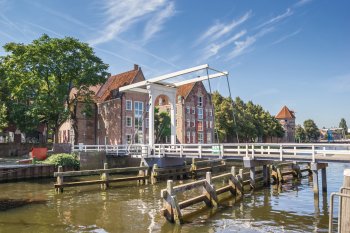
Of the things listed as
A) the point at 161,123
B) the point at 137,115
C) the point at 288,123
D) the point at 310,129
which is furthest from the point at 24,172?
the point at 310,129

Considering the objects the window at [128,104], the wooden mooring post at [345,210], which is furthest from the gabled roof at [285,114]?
the wooden mooring post at [345,210]

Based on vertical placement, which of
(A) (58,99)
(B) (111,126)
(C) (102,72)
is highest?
(C) (102,72)

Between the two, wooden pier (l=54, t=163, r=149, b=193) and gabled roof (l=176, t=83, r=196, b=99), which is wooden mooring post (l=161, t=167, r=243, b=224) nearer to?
wooden pier (l=54, t=163, r=149, b=193)

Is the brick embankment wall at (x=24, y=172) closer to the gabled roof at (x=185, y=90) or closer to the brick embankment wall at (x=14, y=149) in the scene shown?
the brick embankment wall at (x=14, y=149)

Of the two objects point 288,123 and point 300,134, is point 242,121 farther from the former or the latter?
point 300,134

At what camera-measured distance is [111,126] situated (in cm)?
4056

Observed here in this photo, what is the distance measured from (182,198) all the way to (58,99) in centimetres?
2238

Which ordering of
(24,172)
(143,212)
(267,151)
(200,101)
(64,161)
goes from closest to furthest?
(143,212)
(267,151)
(24,172)
(64,161)
(200,101)

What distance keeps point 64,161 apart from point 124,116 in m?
12.7

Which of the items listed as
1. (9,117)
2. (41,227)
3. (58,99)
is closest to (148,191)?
(41,227)

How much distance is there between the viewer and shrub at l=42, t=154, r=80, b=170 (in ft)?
90.6

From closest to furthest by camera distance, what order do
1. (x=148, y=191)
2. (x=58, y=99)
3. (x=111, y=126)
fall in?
1. (x=148, y=191)
2. (x=58, y=99)
3. (x=111, y=126)

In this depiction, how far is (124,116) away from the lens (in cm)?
3956

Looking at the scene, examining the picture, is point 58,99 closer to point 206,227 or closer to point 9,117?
point 9,117
